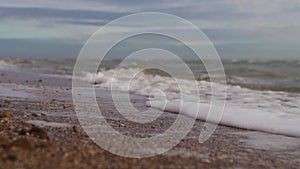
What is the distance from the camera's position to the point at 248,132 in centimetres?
619

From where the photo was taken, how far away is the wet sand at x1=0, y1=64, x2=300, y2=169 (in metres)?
3.45

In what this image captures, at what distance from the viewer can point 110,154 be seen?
3814 mm

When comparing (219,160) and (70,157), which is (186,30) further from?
(70,157)

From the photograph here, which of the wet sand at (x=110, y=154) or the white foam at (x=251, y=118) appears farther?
the white foam at (x=251, y=118)

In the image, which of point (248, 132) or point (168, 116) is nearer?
point (248, 132)

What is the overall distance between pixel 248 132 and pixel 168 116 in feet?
5.17

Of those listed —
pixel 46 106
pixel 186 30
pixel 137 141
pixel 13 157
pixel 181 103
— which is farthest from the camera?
pixel 181 103

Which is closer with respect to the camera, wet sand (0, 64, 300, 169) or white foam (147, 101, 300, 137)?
wet sand (0, 64, 300, 169)

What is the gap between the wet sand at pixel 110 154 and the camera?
3451 mm

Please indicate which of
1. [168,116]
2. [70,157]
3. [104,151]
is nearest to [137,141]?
[104,151]

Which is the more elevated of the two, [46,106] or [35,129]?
[35,129]

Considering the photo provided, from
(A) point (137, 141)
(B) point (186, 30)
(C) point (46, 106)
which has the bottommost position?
(C) point (46, 106)

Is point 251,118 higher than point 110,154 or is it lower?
lower

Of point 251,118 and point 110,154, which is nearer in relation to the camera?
point 110,154
